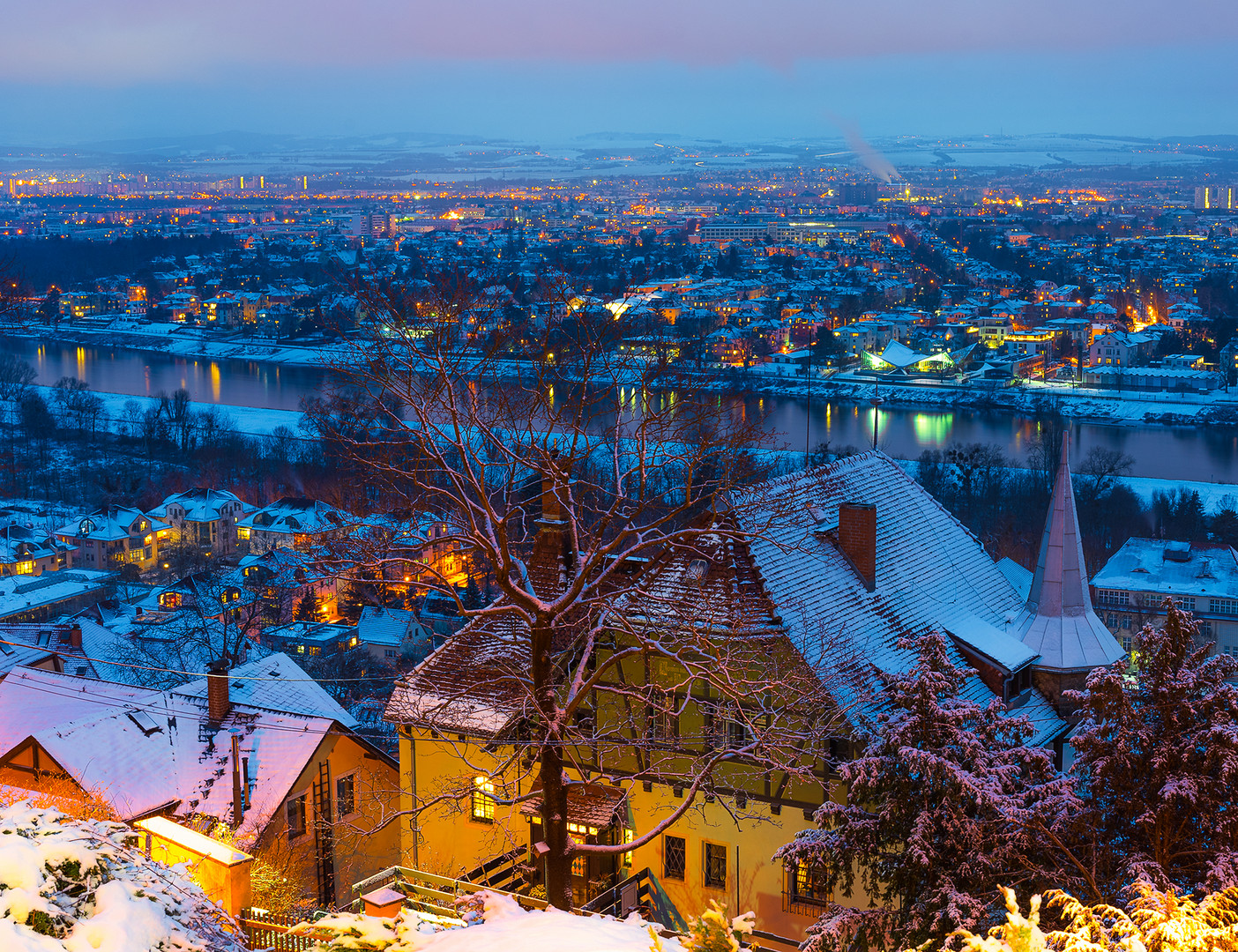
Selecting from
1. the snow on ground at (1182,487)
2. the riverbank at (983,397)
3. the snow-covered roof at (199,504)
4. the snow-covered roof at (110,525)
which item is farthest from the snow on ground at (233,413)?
the snow on ground at (1182,487)

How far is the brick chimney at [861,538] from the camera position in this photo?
10.9 meters

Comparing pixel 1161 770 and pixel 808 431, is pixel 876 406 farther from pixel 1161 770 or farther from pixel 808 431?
pixel 1161 770

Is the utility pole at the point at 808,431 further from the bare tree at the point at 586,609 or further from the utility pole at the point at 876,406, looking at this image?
the bare tree at the point at 586,609

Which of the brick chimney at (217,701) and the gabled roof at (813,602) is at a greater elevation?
the gabled roof at (813,602)

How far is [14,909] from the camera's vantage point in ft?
12.2

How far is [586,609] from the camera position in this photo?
8750 millimetres

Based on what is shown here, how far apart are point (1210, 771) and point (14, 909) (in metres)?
5.63

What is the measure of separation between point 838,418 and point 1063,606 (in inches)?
1728

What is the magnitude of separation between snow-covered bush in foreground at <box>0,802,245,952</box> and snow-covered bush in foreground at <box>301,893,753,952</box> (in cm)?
46

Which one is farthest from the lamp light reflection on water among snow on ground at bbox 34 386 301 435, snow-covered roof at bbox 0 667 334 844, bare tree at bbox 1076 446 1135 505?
snow-covered roof at bbox 0 667 334 844

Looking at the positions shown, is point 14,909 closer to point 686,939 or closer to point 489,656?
point 686,939

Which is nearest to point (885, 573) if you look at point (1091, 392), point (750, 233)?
point (1091, 392)

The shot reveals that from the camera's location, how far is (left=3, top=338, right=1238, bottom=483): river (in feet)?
153

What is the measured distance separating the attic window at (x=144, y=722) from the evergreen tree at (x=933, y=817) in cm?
629
